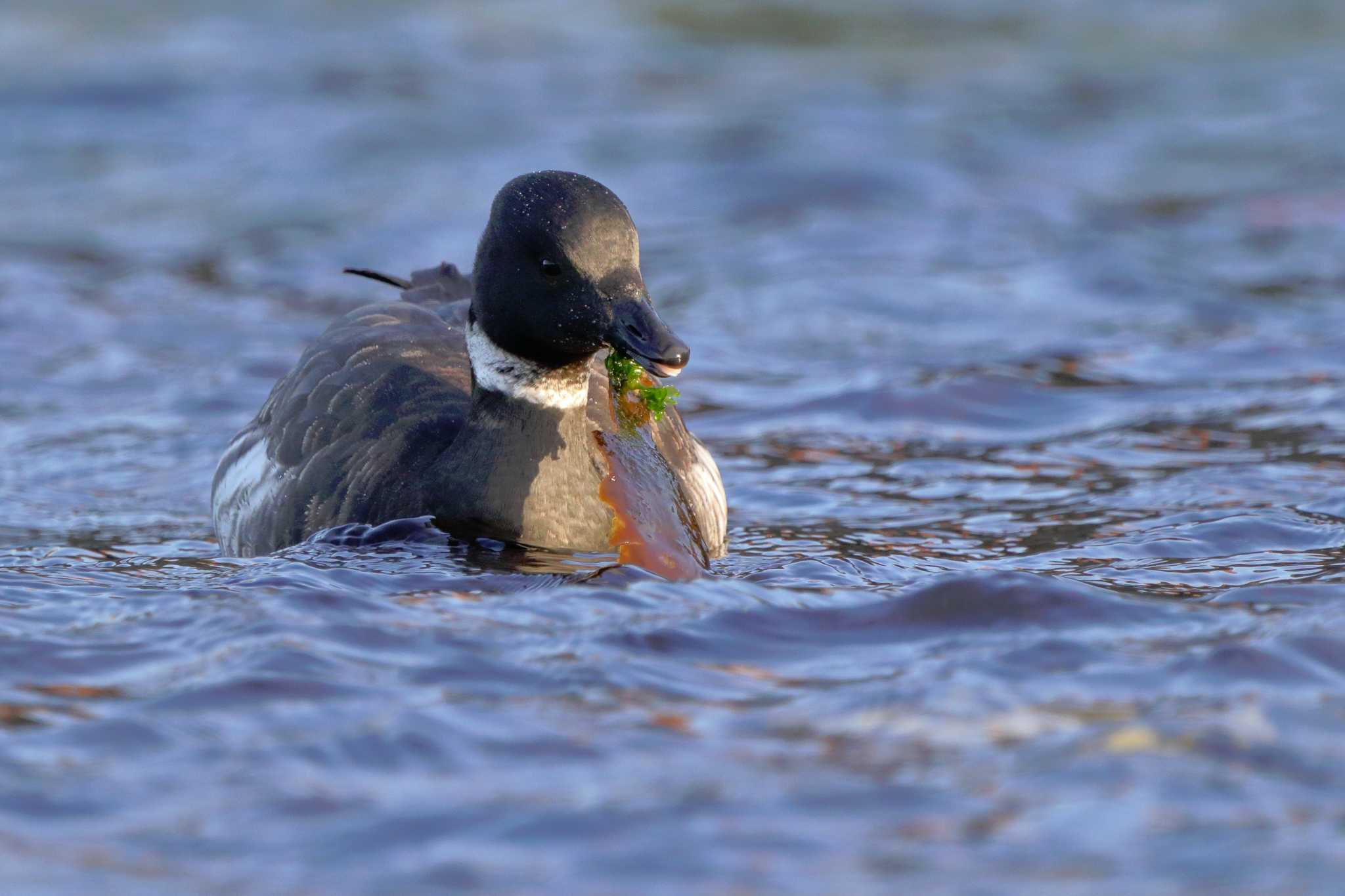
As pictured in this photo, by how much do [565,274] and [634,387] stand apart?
588 millimetres

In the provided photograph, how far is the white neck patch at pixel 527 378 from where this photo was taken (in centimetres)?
627

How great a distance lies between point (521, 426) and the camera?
20.5ft

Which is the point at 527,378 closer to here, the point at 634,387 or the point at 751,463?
the point at 634,387

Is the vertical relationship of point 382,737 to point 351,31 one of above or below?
below

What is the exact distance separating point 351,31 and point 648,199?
587cm

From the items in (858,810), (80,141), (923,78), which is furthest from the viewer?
(923,78)

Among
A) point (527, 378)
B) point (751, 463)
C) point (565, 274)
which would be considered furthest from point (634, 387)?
point (751, 463)

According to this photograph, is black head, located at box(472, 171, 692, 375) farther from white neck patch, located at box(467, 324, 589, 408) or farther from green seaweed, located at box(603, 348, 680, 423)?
green seaweed, located at box(603, 348, 680, 423)

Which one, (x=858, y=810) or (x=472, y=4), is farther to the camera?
(x=472, y=4)

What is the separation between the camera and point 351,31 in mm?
18703

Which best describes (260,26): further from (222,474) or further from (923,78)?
(222,474)

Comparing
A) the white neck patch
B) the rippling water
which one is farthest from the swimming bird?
the rippling water

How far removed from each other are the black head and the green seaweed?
0.49 feet

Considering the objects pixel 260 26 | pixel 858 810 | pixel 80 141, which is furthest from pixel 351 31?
→ pixel 858 810
